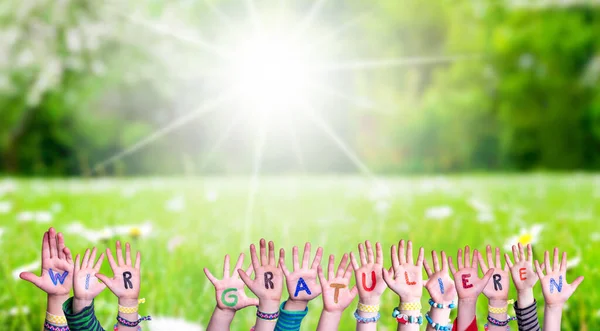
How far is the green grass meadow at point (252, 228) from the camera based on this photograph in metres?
1.88

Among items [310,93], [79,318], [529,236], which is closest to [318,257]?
[79,318]

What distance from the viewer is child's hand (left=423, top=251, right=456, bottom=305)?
1.28 m

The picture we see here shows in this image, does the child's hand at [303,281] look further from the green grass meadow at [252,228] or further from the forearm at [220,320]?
the green grass meadow at [252,228]

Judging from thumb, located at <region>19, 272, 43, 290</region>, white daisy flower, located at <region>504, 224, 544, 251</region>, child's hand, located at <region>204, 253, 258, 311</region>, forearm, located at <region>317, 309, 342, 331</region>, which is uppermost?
white daisy flower, located at <region>504, 224, 544, 251</region>

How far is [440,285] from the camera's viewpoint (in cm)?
130

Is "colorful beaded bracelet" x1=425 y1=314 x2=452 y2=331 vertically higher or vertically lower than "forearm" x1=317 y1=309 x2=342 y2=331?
lower

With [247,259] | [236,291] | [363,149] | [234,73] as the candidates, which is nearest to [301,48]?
[234,73]

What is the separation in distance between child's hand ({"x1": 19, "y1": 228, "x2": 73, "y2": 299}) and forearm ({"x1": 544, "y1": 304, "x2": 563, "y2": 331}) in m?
1.21

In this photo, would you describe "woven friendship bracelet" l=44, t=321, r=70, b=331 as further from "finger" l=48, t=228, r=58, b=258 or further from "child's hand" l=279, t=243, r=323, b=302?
"child's hand" l=279, t=243, r=323, b=302

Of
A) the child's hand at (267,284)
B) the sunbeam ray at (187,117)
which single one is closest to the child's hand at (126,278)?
the child's hand at (267,284)

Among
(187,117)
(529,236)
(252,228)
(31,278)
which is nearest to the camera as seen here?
(31,278)

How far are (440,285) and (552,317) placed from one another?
0.99 feet

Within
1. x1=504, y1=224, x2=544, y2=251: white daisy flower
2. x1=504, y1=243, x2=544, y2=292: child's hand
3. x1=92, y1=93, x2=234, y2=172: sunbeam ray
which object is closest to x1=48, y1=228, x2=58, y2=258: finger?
x1=504, y1=243, x2=544, y2=292: child's hand

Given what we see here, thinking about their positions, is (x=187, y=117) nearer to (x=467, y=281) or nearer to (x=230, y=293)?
(x=230, y=293)
